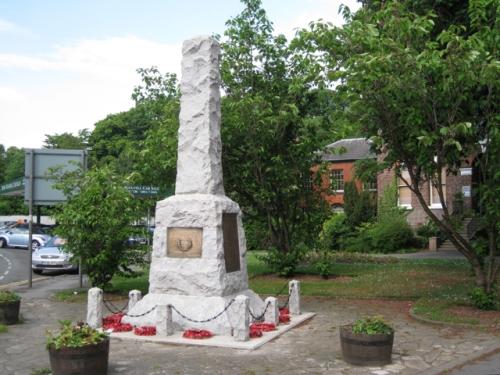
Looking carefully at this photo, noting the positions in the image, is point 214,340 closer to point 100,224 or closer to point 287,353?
point 287,353

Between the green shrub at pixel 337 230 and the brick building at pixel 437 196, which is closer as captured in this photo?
the brick building at pixel 437 196

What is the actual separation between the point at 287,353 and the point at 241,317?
1042mm

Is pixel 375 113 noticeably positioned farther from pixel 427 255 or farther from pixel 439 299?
pixel 427 255

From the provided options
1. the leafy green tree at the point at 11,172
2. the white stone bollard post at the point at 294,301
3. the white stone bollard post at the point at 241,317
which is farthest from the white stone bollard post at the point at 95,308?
the leafy green tree at the point at 11,172

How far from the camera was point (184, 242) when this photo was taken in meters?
11.1

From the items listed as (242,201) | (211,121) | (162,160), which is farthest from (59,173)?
(211,121)

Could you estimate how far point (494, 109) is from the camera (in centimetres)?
1239

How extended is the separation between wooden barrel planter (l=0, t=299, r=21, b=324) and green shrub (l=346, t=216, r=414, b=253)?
72.8 feet

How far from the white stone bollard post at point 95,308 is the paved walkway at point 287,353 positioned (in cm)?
93

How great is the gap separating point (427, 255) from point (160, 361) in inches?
845

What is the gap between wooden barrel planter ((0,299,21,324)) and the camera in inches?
462

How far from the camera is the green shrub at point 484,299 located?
12250 millimetres

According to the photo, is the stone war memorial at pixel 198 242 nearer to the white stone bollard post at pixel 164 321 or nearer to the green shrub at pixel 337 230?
the white stone bollard post at pixel 164 321

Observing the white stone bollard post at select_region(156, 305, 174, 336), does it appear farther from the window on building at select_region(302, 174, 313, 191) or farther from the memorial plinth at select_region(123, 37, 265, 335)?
the window on building at select_region(302, 174, 313, 191)
